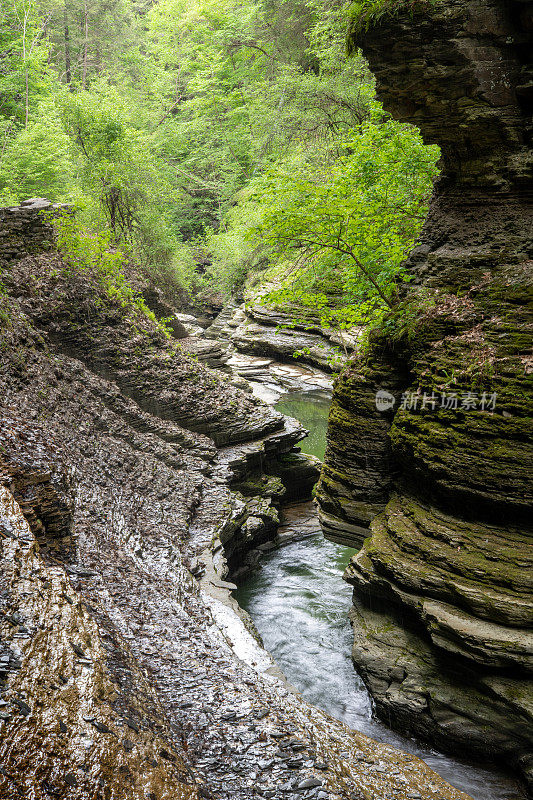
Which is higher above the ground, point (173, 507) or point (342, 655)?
point (173, 507)

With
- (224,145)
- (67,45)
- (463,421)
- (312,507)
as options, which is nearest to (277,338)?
(312,507)

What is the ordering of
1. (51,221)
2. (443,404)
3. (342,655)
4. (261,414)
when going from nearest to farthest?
(443,404)
(342,655)
(51,221)
(261,414)

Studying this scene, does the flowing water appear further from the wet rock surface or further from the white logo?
the wet rock surface

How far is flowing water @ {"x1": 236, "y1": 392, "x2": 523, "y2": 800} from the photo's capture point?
581 cm

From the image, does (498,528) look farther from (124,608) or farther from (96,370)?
(96,370)

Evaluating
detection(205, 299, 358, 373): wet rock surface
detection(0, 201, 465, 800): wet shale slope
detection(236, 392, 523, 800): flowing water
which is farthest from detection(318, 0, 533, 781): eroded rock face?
detection(205, 299, 358, 373): wet rock surface

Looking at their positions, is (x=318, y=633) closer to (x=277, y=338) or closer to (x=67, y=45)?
(x=277, y=338)

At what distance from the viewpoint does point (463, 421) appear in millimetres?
6312

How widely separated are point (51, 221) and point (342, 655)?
11.1 m

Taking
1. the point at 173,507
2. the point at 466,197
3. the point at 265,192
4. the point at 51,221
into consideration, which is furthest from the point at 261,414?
the point at 466,197

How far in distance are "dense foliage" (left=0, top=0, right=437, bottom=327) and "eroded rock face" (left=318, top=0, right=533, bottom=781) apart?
1487 mm

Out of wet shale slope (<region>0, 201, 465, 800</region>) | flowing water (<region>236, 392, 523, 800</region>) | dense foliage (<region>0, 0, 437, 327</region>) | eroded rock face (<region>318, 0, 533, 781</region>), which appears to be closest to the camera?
wet shale slope (<region>0, 201, 465, 800</region>)

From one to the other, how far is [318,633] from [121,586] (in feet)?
14.8

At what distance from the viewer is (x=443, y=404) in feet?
21.8
